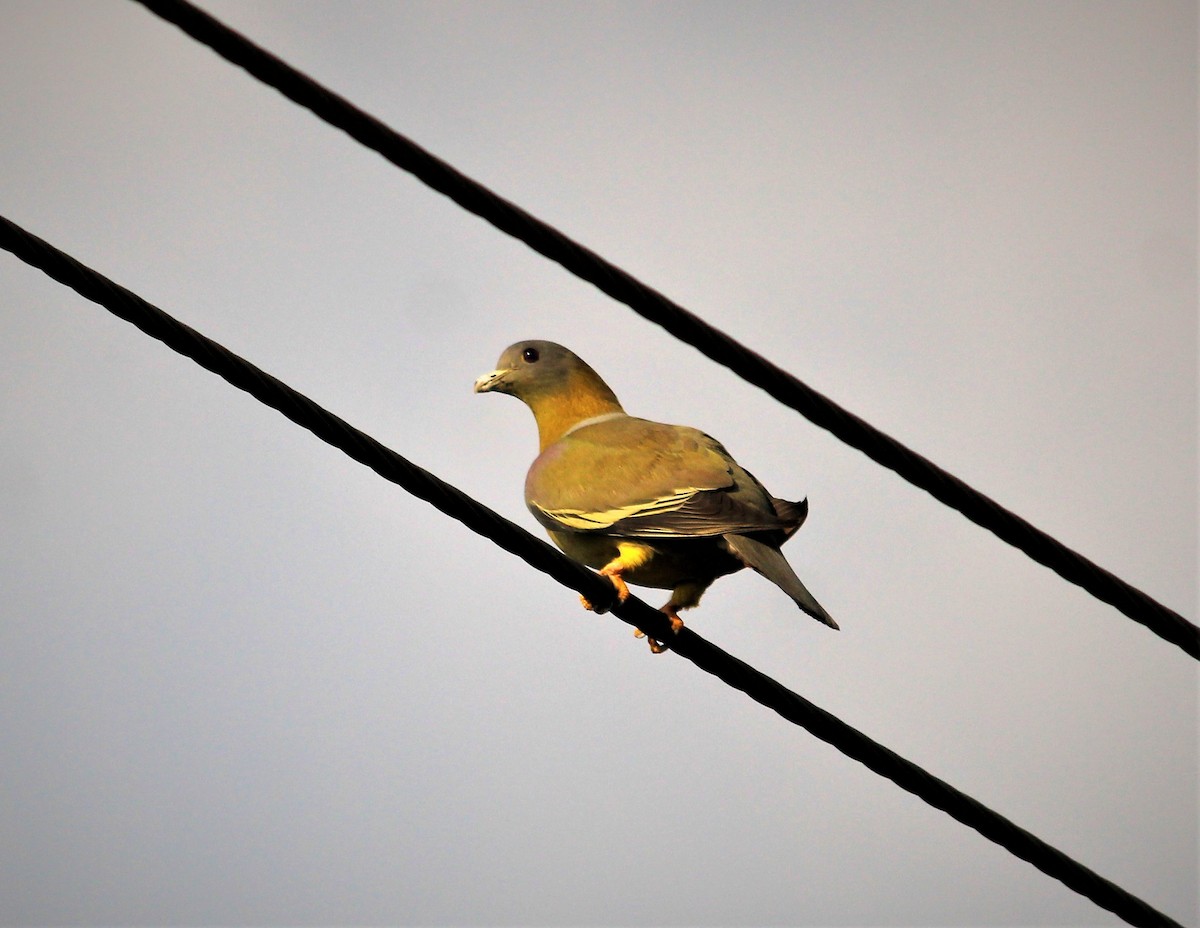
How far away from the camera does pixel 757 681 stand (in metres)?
3.98

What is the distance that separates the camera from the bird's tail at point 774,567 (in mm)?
4391

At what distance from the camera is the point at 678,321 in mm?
3104

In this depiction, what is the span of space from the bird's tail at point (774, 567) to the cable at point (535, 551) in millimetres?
381

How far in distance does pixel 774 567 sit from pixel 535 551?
1.19 metres

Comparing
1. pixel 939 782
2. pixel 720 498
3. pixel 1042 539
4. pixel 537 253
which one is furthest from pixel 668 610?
pixel 537 253

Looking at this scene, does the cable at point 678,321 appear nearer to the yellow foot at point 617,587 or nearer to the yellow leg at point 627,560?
the yellow foot at point 617,587

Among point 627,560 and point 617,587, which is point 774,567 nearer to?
point 617,587

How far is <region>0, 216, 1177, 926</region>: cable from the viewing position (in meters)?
3.13

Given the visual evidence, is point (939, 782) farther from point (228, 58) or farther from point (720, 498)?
point (228, 58)

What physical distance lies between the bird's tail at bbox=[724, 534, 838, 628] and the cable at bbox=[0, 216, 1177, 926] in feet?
1.25

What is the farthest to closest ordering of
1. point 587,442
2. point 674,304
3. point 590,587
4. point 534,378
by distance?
1. point 534,378
2. point 587,442
3. point 590,587
4. point 674,304

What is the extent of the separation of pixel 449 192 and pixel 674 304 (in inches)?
22.6

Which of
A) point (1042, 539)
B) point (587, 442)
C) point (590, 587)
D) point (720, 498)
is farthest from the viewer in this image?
point (587, 442)

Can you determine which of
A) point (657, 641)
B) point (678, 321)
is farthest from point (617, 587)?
point (678, 321)
